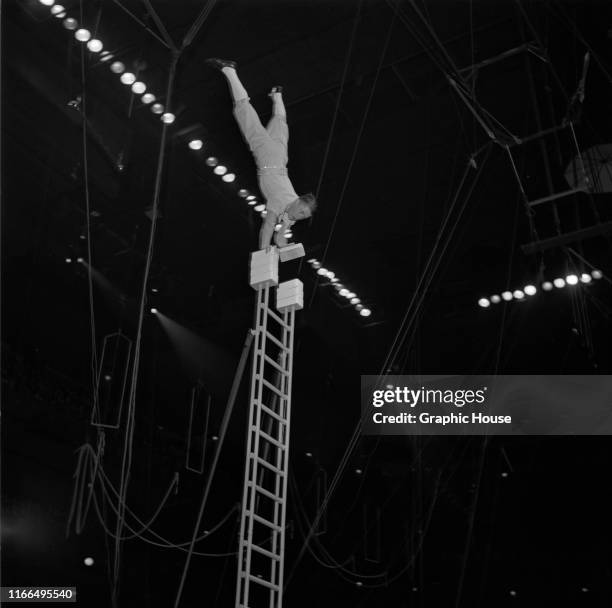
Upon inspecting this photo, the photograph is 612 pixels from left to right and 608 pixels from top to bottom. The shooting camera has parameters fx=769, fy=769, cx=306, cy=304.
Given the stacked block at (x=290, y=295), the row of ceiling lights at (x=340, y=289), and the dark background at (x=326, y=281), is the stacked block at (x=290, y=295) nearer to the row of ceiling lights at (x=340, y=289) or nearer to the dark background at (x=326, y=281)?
the dark background at (x=326, y=281)

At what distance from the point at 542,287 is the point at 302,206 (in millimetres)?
4847

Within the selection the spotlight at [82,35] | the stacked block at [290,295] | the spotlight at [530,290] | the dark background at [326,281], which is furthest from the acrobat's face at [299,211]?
the spotlight at [530,290]

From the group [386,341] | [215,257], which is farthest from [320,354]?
[215,257]

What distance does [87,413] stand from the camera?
8.77m

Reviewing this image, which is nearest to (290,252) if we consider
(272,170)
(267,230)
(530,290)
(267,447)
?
(267,230)

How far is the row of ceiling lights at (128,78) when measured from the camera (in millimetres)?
6191

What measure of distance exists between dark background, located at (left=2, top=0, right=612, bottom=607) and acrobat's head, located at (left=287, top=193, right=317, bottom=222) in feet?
5.79

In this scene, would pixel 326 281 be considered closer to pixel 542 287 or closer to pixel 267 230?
pixel 542 287

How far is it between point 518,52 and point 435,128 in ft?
3.95

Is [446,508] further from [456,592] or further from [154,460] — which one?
[154,460]

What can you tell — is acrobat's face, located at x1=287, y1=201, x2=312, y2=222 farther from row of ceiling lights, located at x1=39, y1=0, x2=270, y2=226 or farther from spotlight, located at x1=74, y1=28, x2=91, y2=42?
spotlight, located at x1=74, y1=28, x2=91, y2=42

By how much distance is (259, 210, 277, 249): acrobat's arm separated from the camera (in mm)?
4500

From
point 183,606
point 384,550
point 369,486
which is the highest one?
point 369,486

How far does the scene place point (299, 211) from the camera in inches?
174
